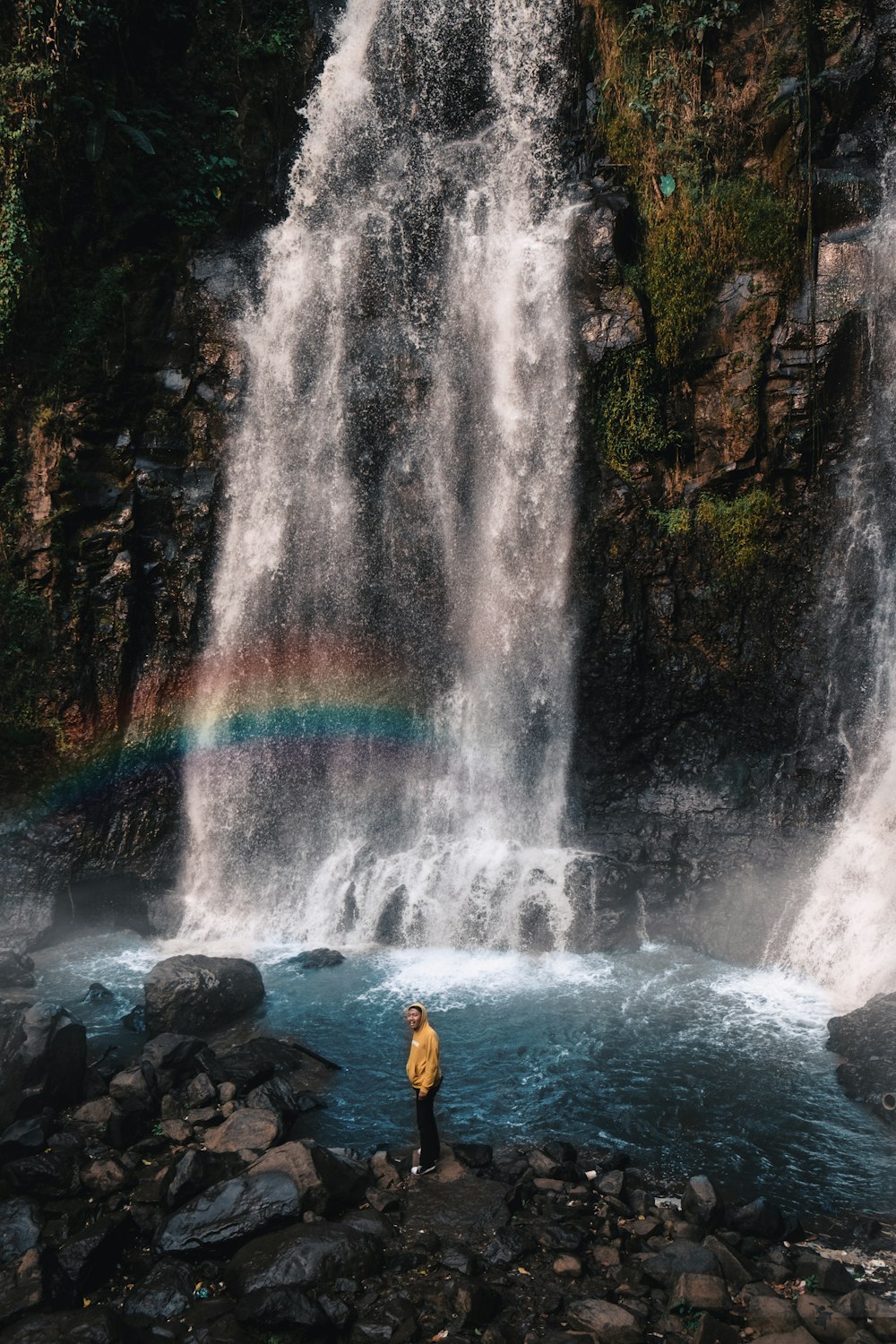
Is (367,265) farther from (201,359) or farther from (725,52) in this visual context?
(725,52)

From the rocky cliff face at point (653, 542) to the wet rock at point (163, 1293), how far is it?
976 cm

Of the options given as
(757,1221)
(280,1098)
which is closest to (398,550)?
(280,1098)

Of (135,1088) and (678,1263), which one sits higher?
(135,1088)

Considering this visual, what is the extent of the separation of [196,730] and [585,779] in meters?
7.54

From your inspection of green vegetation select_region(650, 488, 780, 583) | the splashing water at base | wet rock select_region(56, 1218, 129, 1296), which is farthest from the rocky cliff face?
wet rock select_region(56, 1218, 129, 1296)

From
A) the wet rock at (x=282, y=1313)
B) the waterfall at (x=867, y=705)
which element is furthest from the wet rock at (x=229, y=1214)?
the waterfall at (x=867, y=705)

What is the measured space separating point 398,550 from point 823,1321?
14118 millimetres

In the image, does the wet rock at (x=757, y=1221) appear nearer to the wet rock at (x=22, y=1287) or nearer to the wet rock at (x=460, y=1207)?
the wet rock at (x=460, y=1207)

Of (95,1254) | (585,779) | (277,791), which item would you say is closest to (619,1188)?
(95,1254)

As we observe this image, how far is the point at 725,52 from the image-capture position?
56.5 ft

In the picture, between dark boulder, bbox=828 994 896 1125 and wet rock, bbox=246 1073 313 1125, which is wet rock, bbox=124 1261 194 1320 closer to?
wet rock, bbox=246 1073 313 1125

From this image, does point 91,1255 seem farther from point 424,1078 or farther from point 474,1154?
point 474,1154

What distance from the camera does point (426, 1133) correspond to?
886 cm

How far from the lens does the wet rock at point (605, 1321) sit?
6.57 meters
